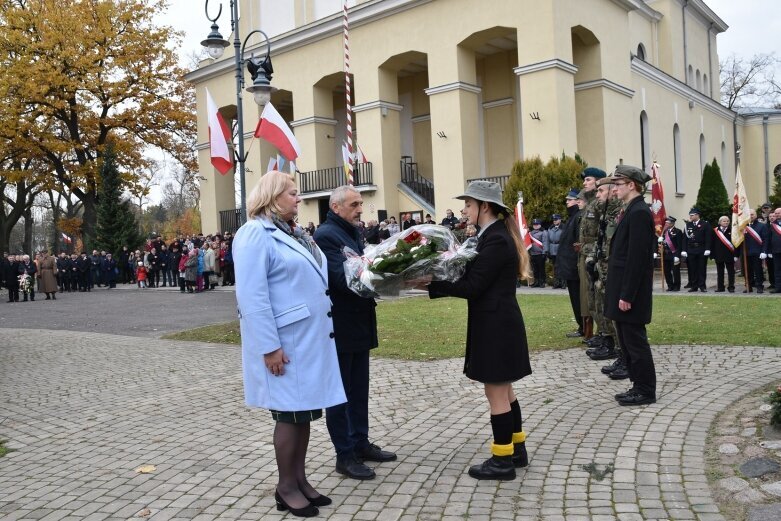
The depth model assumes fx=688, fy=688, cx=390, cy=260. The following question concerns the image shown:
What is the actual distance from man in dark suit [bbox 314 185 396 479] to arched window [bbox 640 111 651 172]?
90.6 ft

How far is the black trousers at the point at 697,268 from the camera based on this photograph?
677 inches

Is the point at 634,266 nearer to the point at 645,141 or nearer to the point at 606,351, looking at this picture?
the point at 606,351

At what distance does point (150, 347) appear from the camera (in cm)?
1166

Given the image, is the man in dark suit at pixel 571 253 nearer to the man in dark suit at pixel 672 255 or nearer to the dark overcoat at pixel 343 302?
the dark overcoat at pixel 343 302

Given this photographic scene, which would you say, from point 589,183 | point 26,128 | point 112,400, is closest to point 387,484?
point 112,400

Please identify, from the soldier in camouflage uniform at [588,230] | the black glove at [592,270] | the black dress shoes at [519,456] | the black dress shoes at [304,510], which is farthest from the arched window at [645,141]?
the black dress shoes at [304,510]

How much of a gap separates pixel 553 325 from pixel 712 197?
1003 inches

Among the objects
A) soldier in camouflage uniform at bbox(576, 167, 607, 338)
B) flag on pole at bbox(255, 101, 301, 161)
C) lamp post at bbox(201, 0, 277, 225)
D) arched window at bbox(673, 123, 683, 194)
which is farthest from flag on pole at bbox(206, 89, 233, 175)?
arched window at bbox(673, 123, 683, 194)

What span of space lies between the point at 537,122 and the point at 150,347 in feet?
52.0

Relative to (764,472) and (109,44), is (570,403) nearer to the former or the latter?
(764,472)

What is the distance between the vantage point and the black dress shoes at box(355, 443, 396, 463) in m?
5.08

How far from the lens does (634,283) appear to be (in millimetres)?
6121

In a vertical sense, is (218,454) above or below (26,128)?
below

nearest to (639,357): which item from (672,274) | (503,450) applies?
(503,450)
